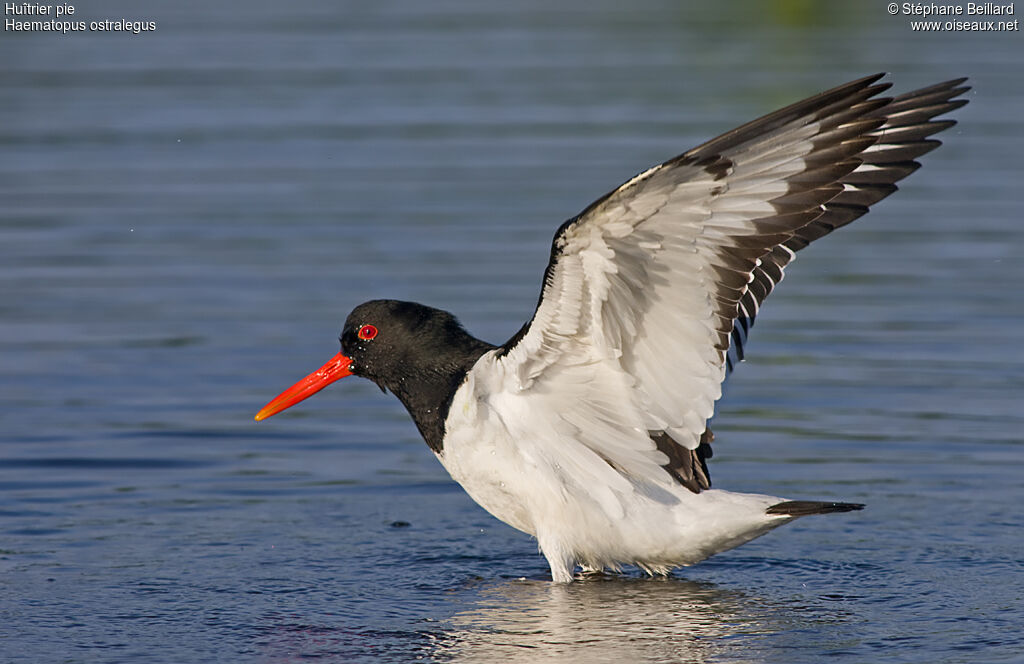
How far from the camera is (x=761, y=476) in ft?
27.5

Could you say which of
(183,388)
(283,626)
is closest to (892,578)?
(283,626)

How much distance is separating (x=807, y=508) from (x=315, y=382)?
2596 millimetres

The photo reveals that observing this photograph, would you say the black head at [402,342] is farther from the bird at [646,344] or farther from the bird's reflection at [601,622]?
the bird's reflection at [601,622]

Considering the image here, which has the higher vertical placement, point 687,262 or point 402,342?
point 687,262

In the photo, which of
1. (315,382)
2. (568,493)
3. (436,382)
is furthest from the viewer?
(315,382)

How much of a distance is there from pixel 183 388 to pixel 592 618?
160 inches

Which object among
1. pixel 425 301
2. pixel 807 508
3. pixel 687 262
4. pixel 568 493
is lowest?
pixel 807 508

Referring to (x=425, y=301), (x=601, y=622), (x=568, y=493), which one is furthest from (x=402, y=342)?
(x=425, y=301)

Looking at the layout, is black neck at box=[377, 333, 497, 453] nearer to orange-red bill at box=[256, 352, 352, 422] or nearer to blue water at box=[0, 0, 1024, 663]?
orange-red bill at box=[256, 352, 352, 422]

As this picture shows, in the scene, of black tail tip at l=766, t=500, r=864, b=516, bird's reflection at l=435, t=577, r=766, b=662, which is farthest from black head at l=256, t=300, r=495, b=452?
black tail tip at l=766, t=500, r=864, b=516

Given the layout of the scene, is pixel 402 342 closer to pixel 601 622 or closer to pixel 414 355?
pixel 414 355

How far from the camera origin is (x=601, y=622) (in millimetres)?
6609

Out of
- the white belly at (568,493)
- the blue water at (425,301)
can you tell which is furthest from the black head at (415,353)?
the blue water at (425,301)

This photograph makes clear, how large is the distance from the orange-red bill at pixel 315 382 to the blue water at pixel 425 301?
51 centimetres
